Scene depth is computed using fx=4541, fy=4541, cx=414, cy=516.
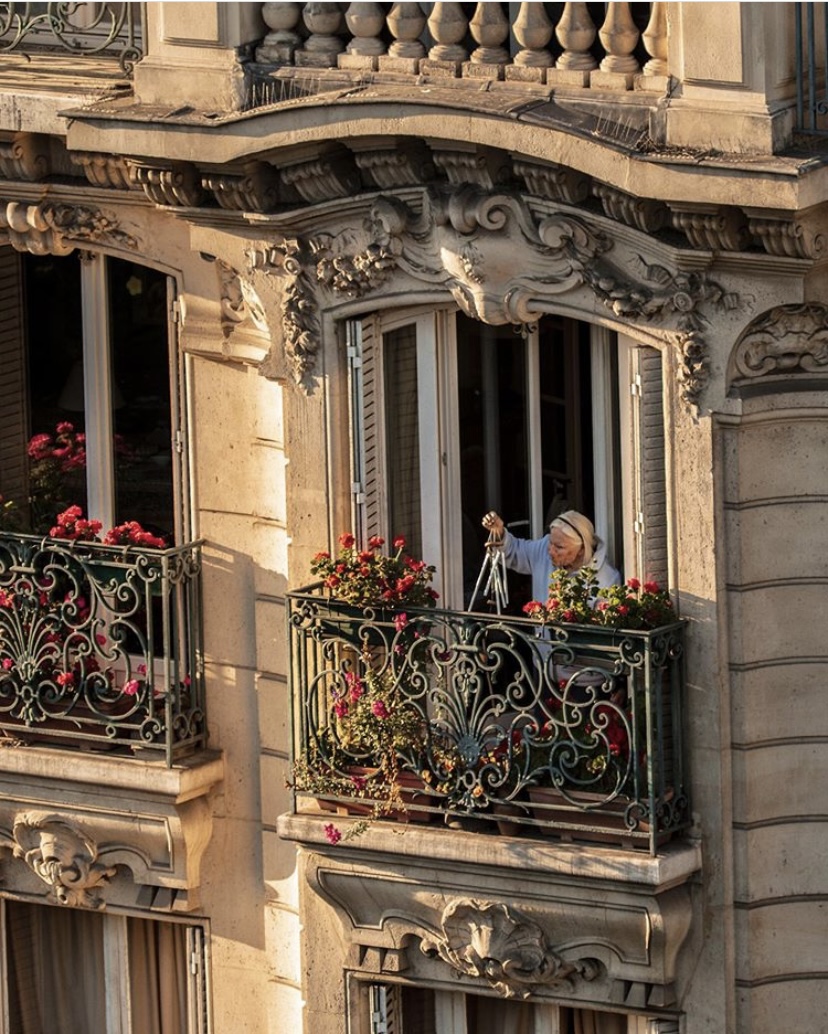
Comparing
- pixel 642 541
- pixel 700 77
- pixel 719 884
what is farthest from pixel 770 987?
pixel 700 77

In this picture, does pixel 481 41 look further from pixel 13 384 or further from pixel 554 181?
pixel 13 384

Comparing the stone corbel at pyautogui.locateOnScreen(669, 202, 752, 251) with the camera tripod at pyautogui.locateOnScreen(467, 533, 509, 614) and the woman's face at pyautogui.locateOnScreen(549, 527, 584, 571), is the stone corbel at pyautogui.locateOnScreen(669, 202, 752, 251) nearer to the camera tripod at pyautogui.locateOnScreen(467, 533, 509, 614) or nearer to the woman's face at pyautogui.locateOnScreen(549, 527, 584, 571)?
the woman's face at pyautogui.locateOnScreen(549, 527, 584, 571)

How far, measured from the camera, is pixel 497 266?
23.5 metres

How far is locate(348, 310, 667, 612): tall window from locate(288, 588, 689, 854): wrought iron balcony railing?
1.81 feet

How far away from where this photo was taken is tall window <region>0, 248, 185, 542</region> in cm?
2556

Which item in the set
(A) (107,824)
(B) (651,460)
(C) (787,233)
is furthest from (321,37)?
(A) (107,824)

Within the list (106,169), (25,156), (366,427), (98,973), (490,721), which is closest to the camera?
(490,721)

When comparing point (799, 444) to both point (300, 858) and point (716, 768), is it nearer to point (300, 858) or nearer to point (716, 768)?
point (716, 768)

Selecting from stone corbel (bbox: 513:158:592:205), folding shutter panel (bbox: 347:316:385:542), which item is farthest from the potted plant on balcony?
stone corbel (bbox: 513:158:592:205)

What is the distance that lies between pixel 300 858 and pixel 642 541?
2771 mm

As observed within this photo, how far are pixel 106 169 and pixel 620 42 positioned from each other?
3381mm

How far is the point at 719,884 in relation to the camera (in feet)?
78.2

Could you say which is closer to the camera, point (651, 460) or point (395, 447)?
point (651, 460)

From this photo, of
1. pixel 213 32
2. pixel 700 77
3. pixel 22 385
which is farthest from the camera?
pixel 22 385
